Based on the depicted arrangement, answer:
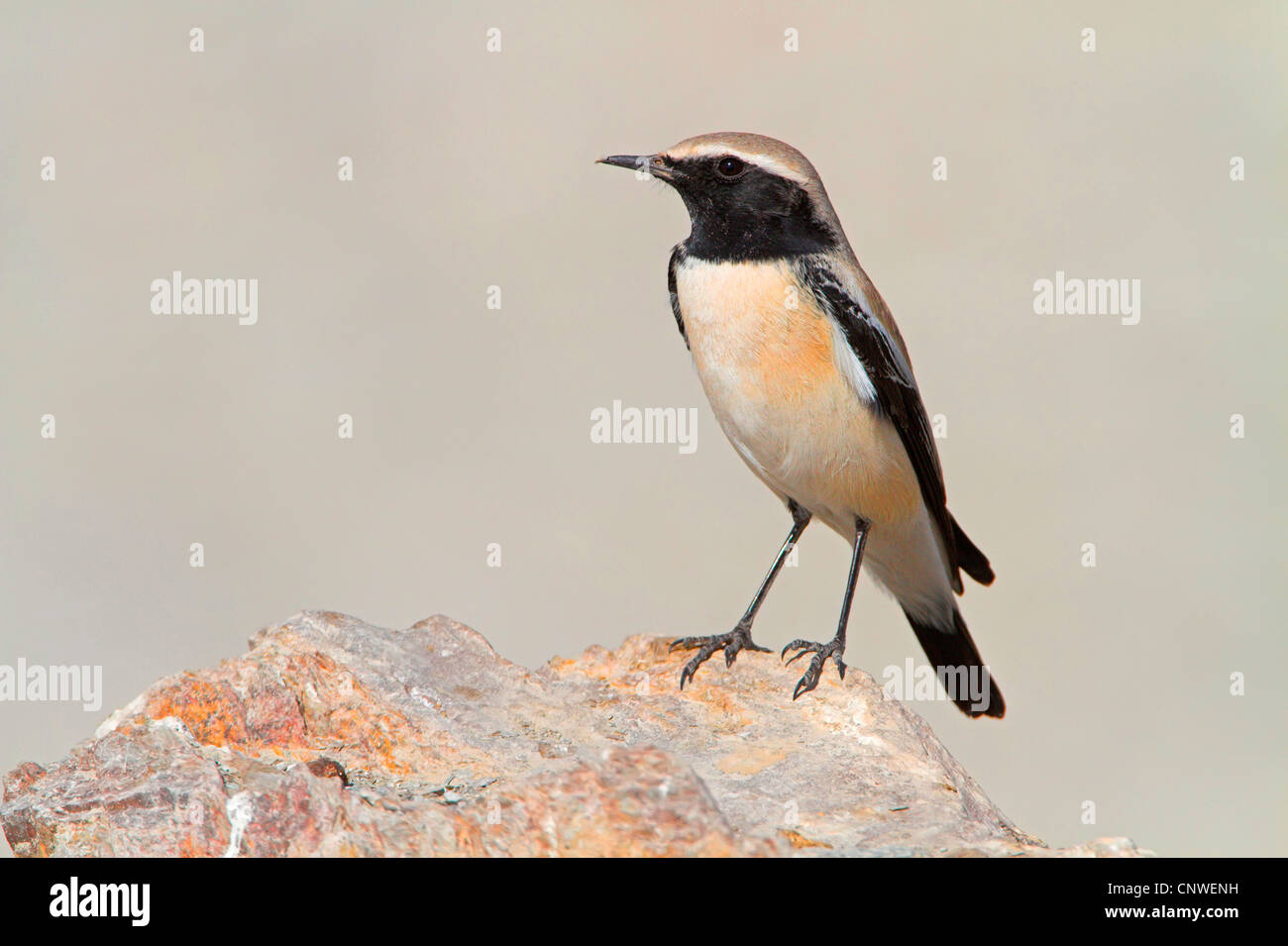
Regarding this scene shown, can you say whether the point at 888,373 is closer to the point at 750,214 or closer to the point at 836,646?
the point at 750,214

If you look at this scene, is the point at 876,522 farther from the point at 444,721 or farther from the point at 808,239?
the point at 444,721

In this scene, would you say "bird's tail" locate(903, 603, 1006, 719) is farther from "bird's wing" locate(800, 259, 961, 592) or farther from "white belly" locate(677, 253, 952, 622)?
"white belly" locate(677, 253, 952, 622)

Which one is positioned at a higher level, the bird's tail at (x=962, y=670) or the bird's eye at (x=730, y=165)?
the bird's eye at (x=730, y=165)

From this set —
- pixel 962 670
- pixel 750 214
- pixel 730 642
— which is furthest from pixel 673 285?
pixel 962 670

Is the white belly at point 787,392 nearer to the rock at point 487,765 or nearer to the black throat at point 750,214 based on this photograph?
the black throat at point 750,214

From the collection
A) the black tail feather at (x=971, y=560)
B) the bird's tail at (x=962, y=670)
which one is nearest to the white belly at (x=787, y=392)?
the black tail feather at (x=971, y=560)

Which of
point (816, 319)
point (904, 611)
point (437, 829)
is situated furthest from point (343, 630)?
point (904, 611)
